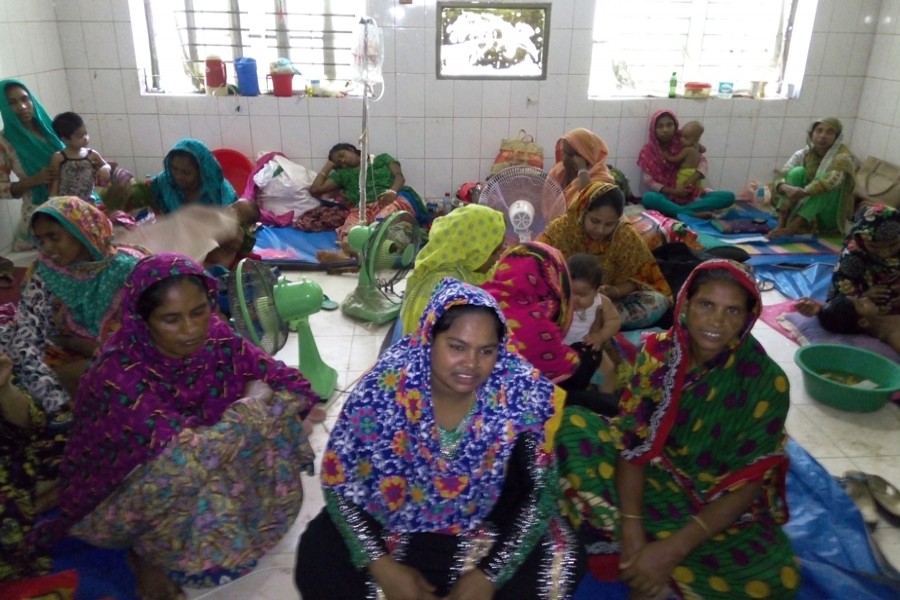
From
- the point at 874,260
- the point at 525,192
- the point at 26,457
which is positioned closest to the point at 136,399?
the point at 26,457

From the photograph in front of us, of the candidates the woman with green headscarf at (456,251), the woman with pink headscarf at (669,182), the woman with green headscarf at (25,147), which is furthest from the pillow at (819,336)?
the woman with green headscarf at (25,147)

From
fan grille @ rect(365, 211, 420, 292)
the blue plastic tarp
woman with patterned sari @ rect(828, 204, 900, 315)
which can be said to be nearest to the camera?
woman with patterned sari @ rect(828, 204, 900, 315)

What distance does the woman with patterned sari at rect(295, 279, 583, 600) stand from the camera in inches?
58.4

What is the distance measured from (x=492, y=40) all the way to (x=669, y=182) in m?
1.87

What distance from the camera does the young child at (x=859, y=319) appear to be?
10.5ft

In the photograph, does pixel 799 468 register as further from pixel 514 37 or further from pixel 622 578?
pixel 514 37

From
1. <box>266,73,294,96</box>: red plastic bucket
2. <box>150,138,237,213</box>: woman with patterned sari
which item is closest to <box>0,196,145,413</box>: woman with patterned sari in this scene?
<box>150,138,237,213</box>: woman with patterned sari

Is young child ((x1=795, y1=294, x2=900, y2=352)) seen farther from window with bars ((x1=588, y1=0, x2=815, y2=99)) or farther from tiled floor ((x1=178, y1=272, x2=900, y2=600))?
window with bars ((x1=588, y1=0, x2=815, y2=99))

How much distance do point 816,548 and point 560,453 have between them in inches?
34.5

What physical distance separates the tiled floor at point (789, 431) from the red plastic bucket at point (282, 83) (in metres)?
1.94

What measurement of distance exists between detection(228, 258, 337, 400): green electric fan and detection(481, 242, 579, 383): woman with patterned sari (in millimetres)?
770

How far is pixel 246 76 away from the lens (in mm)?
5203

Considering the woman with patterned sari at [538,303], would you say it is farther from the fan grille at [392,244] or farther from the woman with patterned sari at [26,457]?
the woman with patterned sari at [26,457]

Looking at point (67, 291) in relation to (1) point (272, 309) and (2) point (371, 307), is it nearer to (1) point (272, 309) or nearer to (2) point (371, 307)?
(1) point (272, 309)
